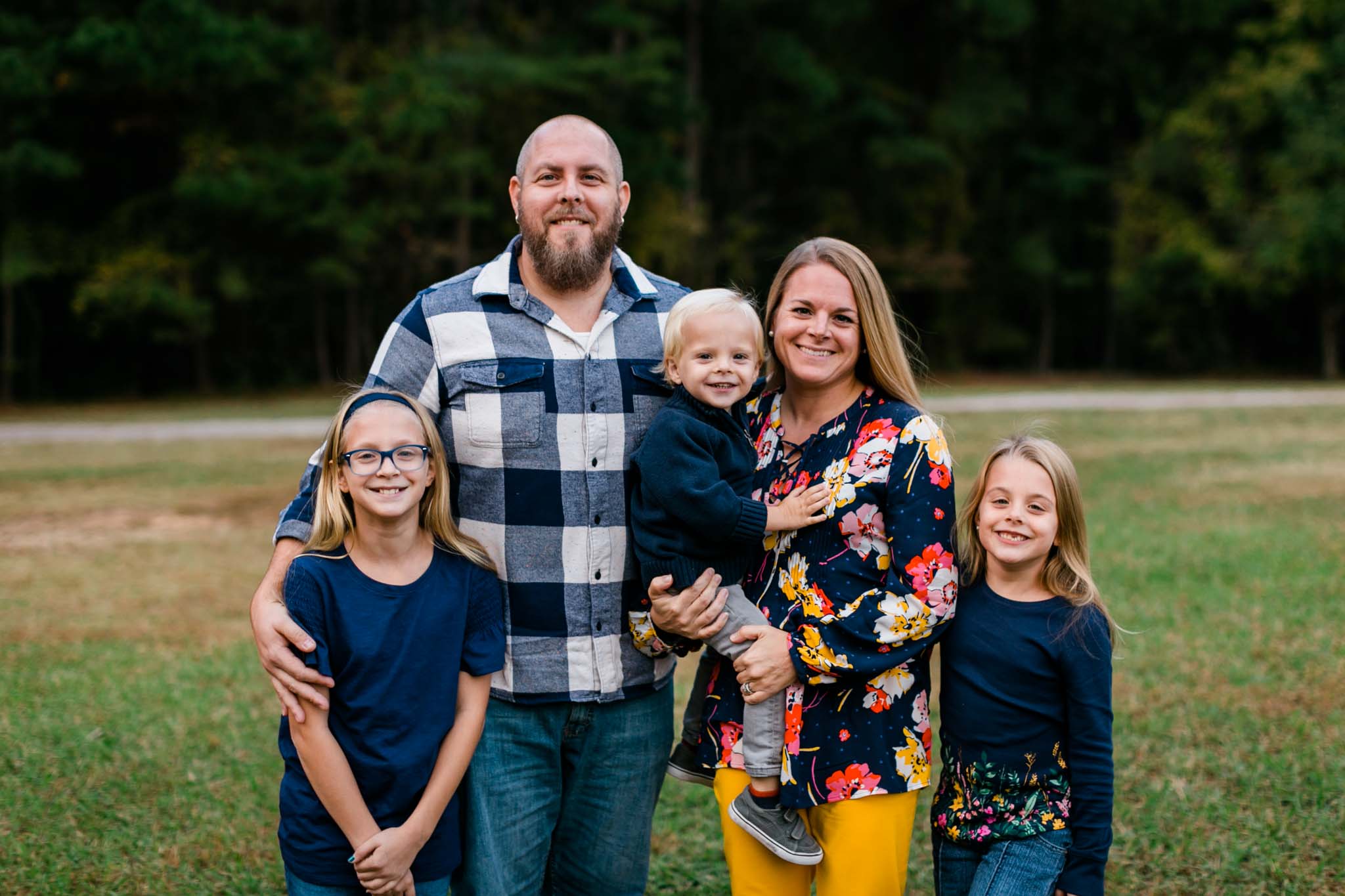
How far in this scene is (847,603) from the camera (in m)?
2.52

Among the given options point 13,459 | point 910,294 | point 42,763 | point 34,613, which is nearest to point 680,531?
point 42,763

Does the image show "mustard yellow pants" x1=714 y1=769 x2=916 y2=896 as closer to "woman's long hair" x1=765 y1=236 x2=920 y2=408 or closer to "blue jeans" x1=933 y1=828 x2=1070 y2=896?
"blue jeans" x1=933 y1=828 x2=1070 y2=896

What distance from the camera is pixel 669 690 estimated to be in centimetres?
299

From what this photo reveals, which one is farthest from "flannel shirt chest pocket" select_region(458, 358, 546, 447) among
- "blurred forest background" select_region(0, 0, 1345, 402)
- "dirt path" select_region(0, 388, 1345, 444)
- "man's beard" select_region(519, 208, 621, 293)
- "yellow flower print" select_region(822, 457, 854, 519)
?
"blurred forest background" select_region(0, 0, 1345, 402)

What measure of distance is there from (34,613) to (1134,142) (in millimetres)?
34333

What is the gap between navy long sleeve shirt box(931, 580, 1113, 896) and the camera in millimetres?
2471

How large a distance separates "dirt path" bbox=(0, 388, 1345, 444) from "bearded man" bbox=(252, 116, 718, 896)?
42.2ft

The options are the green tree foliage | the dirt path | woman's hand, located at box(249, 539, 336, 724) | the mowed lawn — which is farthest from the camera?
the green tree foliage

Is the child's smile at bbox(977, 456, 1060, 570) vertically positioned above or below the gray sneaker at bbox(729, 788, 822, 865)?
above

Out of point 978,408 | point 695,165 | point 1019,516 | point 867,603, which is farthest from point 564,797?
point 695,165

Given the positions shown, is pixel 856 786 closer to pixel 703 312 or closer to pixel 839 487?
pixel 839 487

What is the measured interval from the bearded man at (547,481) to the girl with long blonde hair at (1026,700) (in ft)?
2.57

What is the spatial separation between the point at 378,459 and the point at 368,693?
0.52 metres

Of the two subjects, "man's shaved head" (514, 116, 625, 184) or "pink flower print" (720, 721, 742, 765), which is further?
"man's shaved head" (514, 116, 625, 184)
